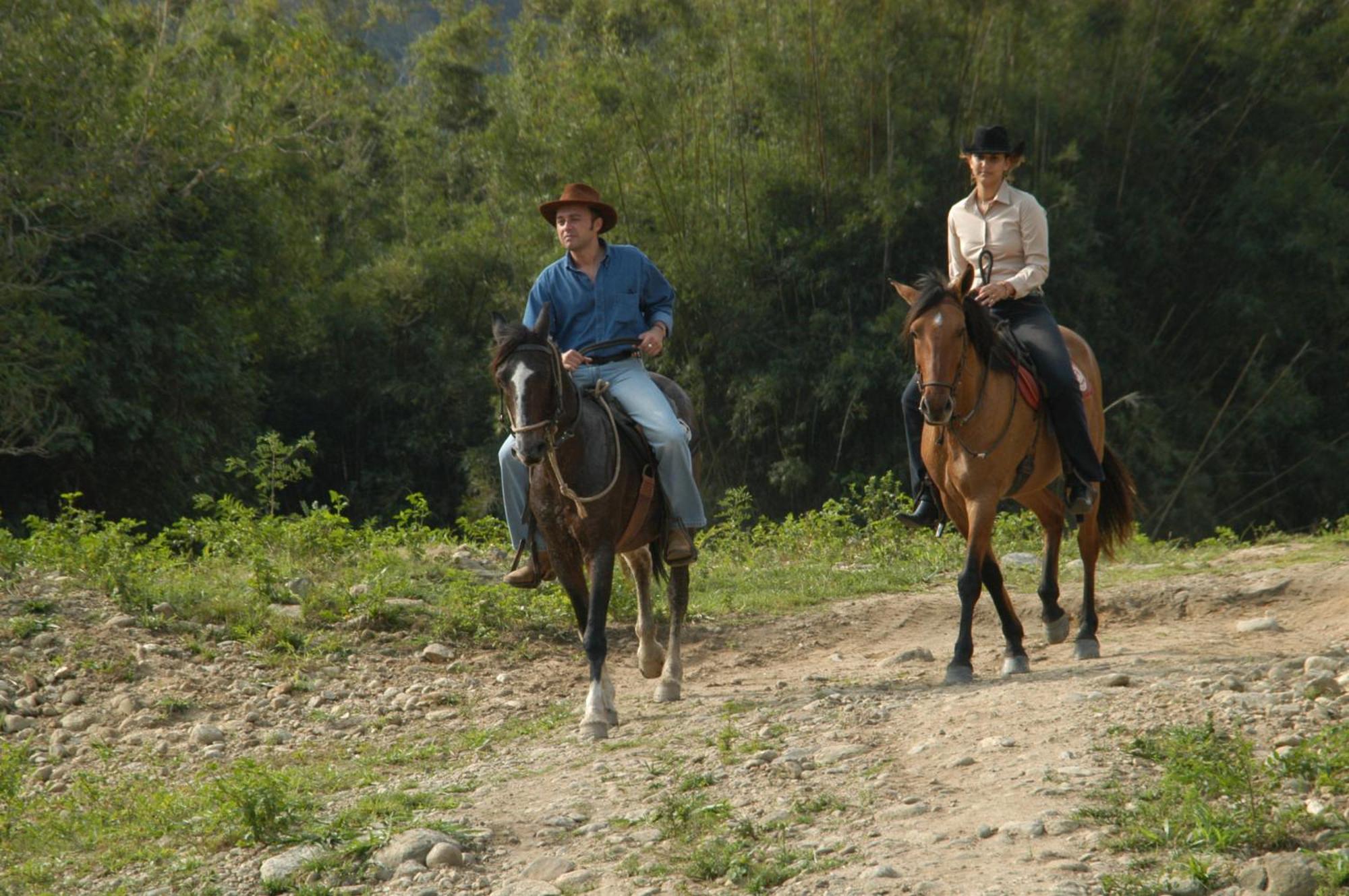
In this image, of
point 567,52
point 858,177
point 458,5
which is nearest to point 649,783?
point 858,177

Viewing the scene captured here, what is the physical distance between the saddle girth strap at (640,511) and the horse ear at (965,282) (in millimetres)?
1842

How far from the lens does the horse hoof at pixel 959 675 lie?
293 inches

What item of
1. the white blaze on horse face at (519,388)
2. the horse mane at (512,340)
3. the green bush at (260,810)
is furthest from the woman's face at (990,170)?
the green bush at (260,810)

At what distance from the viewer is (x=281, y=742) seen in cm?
759

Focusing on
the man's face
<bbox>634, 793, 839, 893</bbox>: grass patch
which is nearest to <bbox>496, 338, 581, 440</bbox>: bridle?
the man's face

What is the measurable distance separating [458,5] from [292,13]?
7034mm

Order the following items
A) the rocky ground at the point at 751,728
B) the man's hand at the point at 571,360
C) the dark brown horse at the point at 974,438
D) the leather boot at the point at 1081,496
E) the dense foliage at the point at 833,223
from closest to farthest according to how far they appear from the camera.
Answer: the rocky ground at the point at 751,728 → the man's hand at the point at 571,360 → the dark brown horse at the point at 974,438 → the leather boot at the point at 1081,496 → the dense foliage at the point at 833,223

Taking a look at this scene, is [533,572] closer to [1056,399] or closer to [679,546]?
[679,546]

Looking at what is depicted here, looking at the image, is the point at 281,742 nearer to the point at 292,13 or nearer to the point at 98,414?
the point at 98,414

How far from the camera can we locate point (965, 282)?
7.48 meters

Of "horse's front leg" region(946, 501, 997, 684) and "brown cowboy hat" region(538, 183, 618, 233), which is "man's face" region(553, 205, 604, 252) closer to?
"brown cowboy hat" region(538, 183, 618, 233)

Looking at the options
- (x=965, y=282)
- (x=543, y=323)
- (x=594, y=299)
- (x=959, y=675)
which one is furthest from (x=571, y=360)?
(x=959, y=675)

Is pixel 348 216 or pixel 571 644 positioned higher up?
pixel 348 216

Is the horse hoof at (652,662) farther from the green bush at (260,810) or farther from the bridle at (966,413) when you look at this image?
the green bush at (260,810)
